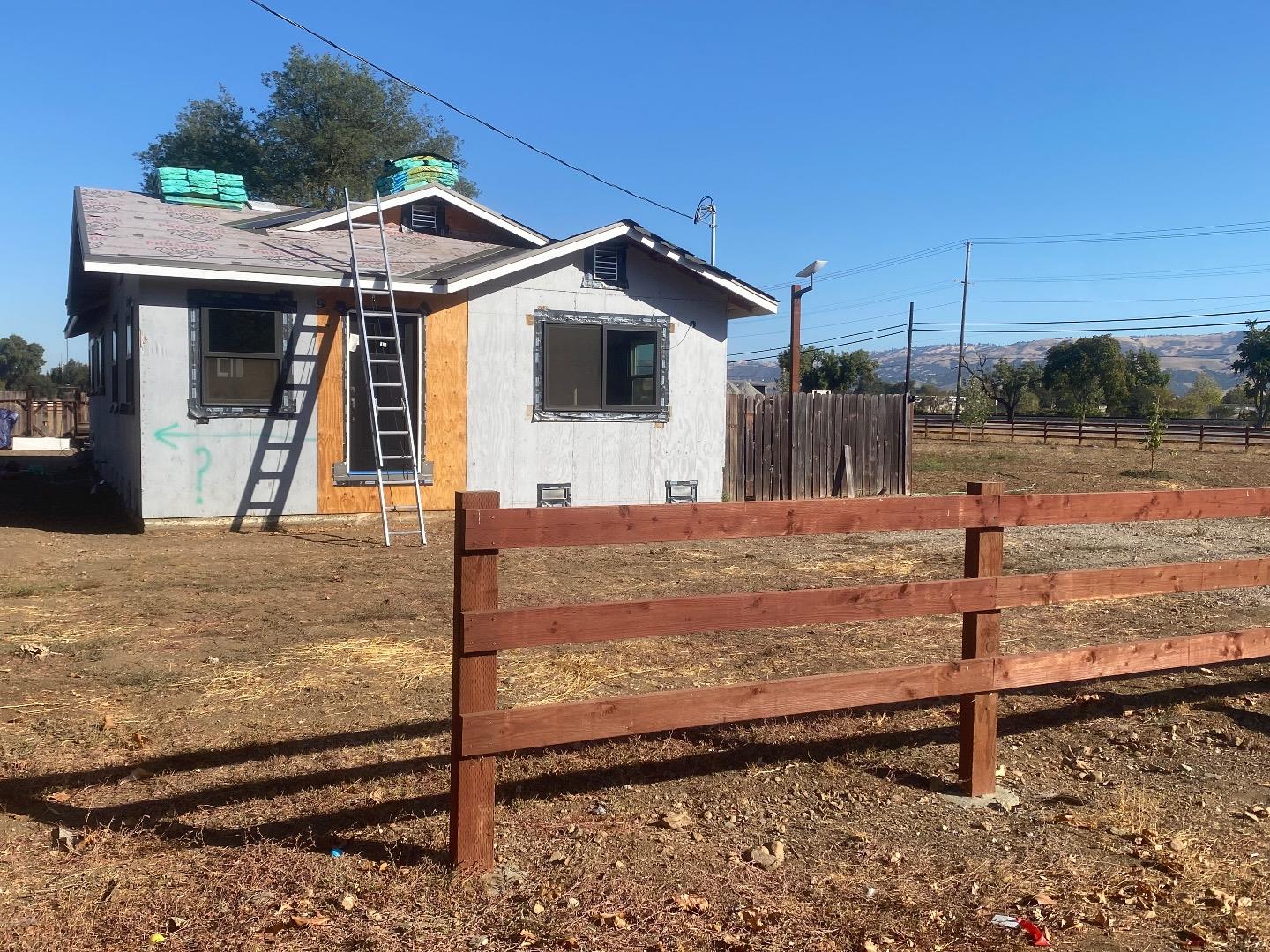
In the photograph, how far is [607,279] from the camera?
1397 centimetres

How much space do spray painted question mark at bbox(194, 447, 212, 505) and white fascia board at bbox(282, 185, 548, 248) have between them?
443 cm

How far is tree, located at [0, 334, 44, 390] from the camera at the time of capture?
7638 cm

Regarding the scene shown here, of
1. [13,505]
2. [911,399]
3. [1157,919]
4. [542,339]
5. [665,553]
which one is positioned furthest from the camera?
[911,399]

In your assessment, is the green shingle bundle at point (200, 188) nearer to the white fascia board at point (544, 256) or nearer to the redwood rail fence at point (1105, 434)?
the white fascia board at point (544, 256)

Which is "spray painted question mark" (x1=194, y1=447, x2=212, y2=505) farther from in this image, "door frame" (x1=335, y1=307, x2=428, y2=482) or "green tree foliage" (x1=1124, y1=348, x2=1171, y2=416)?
"green tree foliage" (x1=1124, y1=348, x2=1171, y2=416)

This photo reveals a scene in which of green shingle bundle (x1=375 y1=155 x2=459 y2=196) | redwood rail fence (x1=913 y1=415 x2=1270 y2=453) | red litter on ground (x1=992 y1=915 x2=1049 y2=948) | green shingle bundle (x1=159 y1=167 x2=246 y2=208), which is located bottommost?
red litter on ground (x1=992 y1=915 x2=1049 y2=948)

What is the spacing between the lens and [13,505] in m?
14.6

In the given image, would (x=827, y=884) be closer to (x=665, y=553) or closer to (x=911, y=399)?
(x=665, y=553)

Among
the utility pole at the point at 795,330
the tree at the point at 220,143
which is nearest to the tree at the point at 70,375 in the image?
the tree at the point at 220,143

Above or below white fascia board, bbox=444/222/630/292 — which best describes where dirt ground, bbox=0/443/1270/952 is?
below

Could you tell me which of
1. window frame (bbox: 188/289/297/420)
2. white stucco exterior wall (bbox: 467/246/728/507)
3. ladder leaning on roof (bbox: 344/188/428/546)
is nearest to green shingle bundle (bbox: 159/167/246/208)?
ladder leaning on roof (bbox: 344/188/428/546)

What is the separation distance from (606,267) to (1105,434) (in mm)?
34433

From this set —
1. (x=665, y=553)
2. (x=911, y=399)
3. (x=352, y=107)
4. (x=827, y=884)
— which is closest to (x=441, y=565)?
(x=665, y=553)

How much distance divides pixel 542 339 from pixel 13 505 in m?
7.81
